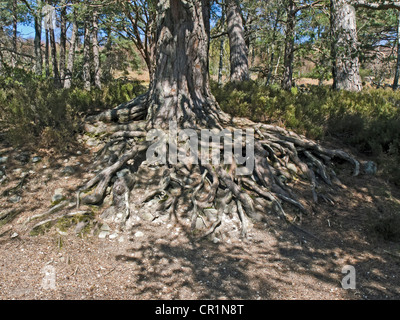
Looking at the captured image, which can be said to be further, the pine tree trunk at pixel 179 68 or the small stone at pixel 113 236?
the pine tree trunk at pixel 179 68

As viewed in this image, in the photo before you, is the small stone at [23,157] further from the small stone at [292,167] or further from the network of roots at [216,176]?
the small stone at [292,167]

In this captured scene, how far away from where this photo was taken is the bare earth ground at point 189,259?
3361 mm

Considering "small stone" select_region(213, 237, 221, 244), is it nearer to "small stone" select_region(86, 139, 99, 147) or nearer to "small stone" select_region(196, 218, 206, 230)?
"small stone" select_region(196, 218, 206, 230)

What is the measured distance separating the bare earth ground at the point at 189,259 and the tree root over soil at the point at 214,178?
266 mm

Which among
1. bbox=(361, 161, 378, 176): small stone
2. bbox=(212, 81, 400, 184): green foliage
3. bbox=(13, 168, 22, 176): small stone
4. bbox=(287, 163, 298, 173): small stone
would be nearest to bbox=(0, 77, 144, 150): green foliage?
bbox=(13, 168, 22, 176): small stone

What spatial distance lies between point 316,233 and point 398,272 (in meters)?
1.13

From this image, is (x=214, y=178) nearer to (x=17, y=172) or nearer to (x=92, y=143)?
(x=92, y=143)

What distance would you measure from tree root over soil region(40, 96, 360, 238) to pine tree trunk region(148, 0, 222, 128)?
1.81 feet

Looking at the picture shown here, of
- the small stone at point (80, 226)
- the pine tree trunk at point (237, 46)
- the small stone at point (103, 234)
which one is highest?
the pine tree trunk at point (237, 46)

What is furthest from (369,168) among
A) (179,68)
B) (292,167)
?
(179,68)

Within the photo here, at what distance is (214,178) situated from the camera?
515 cm

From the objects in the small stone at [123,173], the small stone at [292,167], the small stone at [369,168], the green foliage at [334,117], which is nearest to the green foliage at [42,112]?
the small stone at [123,173]

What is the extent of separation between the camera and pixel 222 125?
651 cm

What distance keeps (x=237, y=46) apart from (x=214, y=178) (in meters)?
6.80
